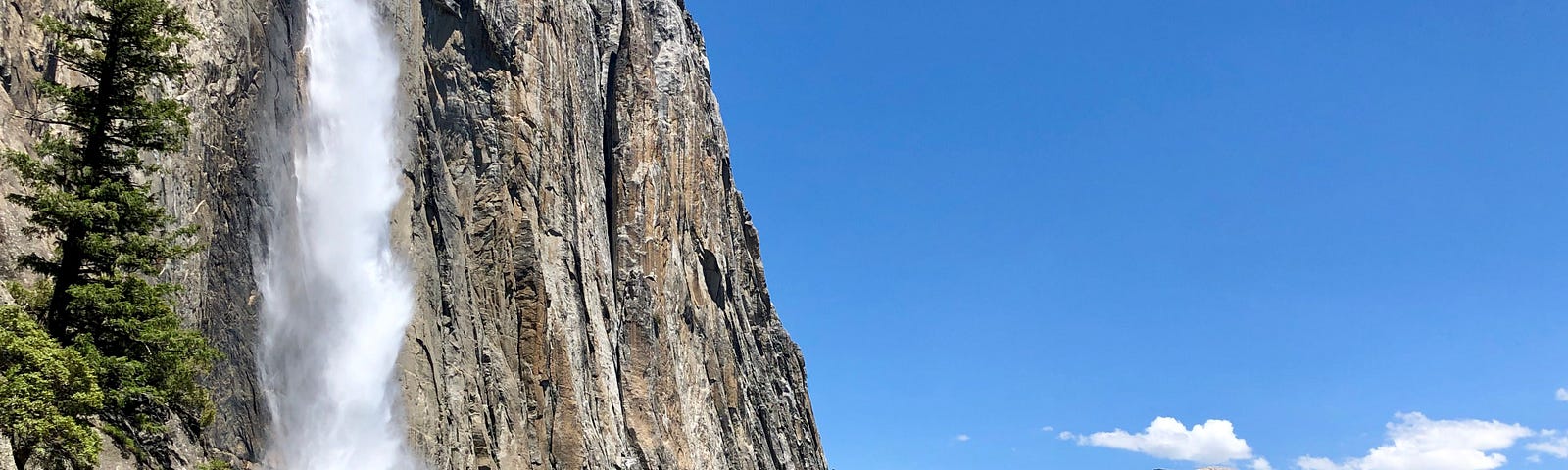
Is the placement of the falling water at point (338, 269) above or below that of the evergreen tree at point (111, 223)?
above

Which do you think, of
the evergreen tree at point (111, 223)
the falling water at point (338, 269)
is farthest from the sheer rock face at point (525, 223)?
the evergreen tree at point (111, 223)

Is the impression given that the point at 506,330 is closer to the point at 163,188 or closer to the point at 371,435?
the point at 371,435

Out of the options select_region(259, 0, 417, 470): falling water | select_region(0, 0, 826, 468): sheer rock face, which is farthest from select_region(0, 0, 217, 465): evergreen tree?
select_region(259, 0, 417, 470): falling water

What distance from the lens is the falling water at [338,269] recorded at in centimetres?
2695

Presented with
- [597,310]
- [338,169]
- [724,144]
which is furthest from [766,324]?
[338,169]

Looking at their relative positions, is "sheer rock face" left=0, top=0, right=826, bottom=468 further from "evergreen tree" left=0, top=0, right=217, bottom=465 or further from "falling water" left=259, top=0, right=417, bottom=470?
"evergreen tree" left=0, top=0, right=217, bottom=465

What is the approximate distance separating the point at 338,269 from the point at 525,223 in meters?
7.43

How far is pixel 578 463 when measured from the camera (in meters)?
36.0

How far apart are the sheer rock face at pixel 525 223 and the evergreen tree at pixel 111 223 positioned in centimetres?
159

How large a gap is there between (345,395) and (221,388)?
5.62 m

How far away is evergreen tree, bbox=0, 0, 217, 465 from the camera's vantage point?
16984mm

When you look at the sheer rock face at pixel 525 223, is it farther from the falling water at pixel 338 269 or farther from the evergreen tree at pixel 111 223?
the evergreen tree at pixel 111 223

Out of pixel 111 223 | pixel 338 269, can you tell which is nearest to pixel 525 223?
pixel 338 269

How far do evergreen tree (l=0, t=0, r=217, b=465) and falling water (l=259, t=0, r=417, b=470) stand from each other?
7.94m
